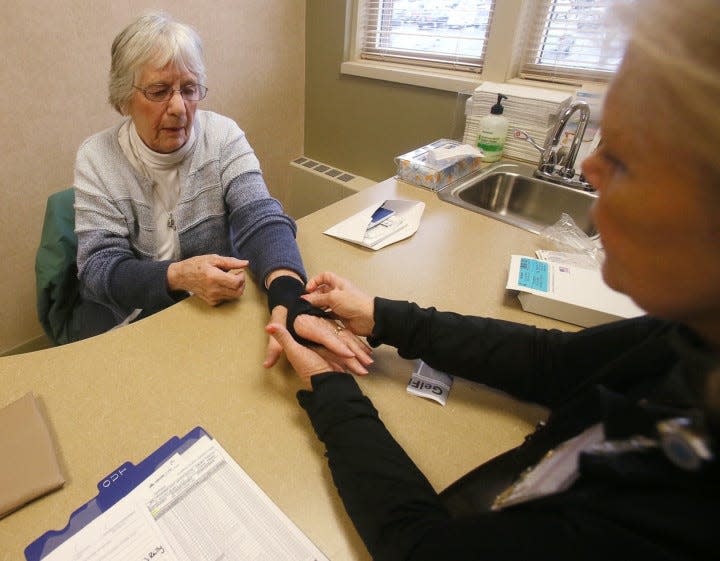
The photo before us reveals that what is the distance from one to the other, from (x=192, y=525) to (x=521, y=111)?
1.75 m

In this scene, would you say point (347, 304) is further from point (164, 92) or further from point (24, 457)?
point (164, 92)

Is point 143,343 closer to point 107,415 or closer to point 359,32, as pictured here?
point 107,415

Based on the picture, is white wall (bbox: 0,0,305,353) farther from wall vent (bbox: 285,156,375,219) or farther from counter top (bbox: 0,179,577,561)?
counter top (bbox: 0,179,577,561)

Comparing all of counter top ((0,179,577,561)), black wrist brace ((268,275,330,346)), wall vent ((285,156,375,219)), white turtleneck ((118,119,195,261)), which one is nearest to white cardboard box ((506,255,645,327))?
counter top ((0,179,577,561))

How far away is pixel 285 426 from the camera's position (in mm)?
682

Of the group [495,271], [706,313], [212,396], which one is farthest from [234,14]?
[706,313]

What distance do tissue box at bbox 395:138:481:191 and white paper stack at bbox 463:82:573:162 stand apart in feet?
0.75

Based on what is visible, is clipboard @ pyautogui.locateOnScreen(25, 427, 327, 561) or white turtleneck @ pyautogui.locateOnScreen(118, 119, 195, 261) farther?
white turtleneck @ pyautogui.locateOnScreen(118, 119, 195, 261)

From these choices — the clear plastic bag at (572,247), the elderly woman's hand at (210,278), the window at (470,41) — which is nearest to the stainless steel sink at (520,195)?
the clear plastic bag at (572,247)

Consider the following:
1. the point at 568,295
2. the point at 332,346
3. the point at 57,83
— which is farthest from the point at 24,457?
the point at 57,83

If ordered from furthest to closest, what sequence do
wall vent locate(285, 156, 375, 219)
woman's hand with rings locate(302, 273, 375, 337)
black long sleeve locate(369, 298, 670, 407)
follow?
wall vent locate(285, 156, 375, 219)
woman's hand with rings locate(302, 273, 375, 337)
black long sleeve locate(369, 298, 670, 407)

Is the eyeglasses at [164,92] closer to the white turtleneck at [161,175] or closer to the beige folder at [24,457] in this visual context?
the white turtleneck at [161,175]

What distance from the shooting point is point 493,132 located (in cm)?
169

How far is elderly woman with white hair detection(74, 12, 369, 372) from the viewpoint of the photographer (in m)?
1.01
